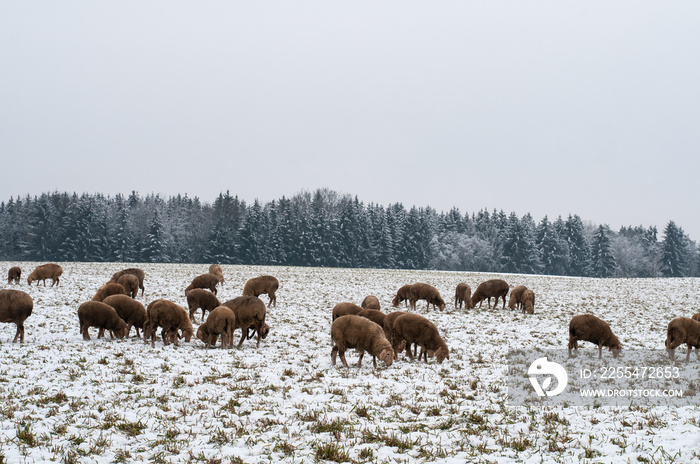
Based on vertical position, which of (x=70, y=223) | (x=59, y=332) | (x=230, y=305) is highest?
(x=70, y=223)

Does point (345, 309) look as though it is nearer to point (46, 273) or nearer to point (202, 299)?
point (202, 299)

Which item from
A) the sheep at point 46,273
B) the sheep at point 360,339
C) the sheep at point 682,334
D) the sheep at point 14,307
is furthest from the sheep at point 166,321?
the sheep at point 46,273

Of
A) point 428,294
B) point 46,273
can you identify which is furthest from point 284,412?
point 46,273

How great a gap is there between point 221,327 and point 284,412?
615 cm

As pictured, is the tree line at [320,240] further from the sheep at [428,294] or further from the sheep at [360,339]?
the sheep at [360,339]

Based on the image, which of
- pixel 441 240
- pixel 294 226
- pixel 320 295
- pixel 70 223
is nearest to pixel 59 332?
pixel 320 295

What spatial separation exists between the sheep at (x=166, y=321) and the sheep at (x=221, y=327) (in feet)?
2.54

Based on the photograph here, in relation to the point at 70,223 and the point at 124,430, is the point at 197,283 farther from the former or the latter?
the point at 70,223

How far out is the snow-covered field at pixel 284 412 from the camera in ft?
21.2

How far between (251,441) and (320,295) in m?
20.2

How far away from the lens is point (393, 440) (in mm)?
6793

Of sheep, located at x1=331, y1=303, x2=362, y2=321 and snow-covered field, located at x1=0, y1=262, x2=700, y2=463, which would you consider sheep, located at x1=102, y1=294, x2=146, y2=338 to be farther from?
sheep, located at x1=331, y1=303, x2=362, y2=321

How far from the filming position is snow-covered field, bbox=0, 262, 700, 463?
6.45 metres

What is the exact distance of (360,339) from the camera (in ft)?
38.5
